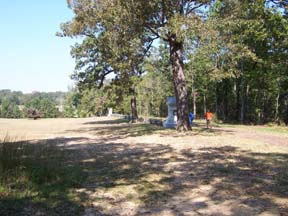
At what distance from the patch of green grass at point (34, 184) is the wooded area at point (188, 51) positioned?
807 cm

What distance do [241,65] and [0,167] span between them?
28729 mm

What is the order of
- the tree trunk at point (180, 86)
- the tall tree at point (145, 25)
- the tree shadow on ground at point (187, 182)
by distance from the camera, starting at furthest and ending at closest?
the tree trunk at point (180, 86) → the tall tree at point (145, 25) → the tree shadow on ground at point (187, 182)

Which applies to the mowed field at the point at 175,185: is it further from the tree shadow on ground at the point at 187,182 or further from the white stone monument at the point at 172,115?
the white stone monument at the point at 172,115

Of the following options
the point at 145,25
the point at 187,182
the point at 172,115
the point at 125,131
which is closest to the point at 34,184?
the point at 187,182

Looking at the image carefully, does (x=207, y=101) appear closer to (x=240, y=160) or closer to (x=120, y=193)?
(x=240, y=160)

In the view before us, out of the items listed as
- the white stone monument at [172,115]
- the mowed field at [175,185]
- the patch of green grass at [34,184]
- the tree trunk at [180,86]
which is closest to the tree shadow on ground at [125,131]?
the white stone monument at [172,115]

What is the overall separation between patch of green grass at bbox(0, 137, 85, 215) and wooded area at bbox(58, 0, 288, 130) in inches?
318

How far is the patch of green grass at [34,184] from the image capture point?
4703mm

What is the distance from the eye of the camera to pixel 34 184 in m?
5.91

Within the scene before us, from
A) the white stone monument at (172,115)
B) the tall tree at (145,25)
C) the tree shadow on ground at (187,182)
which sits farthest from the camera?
the white stone monument at (172,115)

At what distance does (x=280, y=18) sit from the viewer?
1040 inches

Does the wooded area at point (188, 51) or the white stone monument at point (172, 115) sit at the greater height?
the wooded area at point (188, 51)

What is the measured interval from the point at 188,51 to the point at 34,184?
73.0 feet

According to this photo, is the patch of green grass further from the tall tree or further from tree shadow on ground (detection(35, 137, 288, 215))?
the tall tree
